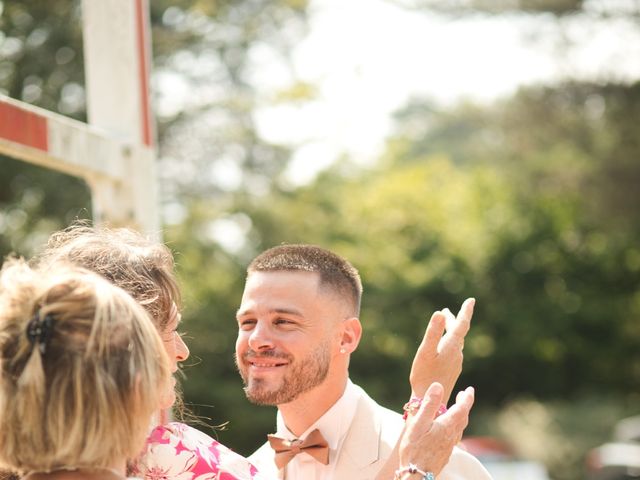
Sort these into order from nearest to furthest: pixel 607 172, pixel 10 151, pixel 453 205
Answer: pixel 10 151 → pixel 607 172 → pixel 453 205

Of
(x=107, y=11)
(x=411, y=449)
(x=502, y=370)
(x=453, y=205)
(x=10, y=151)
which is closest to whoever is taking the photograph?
(x=411, y=449)

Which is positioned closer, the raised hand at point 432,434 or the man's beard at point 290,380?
the raised hand at point 432,434

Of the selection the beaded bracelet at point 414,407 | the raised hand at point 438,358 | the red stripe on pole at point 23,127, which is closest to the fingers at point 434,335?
the raised hand at point 438,358

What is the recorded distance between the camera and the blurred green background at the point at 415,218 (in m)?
13.7

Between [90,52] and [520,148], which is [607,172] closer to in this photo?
[520,148]

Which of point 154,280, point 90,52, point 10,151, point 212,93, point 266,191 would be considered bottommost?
point 154,280

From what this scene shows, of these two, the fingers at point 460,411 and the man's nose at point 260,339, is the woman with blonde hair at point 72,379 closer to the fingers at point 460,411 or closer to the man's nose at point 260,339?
the fingers at point 460,411

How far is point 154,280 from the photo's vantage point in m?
2.18

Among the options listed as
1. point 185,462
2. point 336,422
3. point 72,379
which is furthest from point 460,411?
point 336,422

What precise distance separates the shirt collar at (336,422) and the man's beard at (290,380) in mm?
81

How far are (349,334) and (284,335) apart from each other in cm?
25

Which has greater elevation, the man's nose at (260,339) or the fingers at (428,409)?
the man's nose at (260,339)

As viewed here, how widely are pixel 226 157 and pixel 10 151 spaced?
12.2m

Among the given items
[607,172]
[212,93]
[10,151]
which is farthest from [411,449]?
[607,172]
